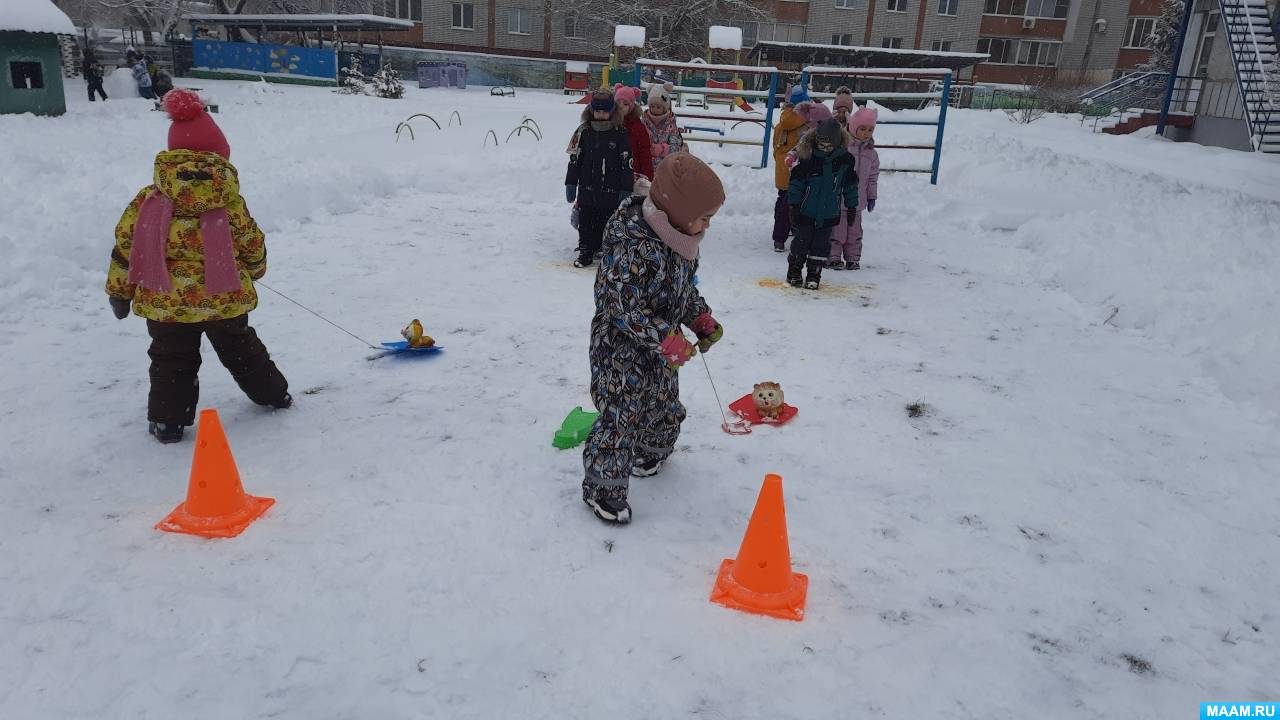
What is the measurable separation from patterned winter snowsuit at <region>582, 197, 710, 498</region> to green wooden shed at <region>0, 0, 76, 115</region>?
66.4 feet

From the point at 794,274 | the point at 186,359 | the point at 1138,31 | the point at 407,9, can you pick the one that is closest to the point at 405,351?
the point at 186,359

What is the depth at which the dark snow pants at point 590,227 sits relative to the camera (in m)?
8.74

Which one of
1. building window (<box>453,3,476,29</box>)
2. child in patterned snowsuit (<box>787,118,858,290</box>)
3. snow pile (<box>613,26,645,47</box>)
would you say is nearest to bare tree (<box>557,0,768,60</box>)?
snow pile (<box>613,26,645,47</box>)

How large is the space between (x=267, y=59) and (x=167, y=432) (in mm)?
33547

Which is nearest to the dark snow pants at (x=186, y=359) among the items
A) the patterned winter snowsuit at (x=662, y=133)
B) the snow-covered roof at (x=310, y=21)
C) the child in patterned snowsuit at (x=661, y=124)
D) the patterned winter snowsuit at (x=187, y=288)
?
the patterned winter snowsuit at (x=187, y=288)

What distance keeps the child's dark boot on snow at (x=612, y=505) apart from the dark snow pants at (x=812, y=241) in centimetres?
506

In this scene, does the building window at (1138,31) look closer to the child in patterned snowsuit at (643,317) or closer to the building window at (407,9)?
the building window at (407,9)

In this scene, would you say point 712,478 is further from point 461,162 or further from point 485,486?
point 461,162

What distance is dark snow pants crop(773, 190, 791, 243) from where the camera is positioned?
392 inches

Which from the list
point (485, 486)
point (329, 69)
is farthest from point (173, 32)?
point (485, 486)

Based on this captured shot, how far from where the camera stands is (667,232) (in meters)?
3.45

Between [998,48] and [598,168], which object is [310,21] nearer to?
[598,168]

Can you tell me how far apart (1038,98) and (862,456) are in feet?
111

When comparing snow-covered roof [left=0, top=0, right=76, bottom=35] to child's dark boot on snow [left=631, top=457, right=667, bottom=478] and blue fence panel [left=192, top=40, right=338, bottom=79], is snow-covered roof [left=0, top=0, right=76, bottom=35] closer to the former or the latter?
blue fence panel [left=192, top=40, right=338, bottom=79]
